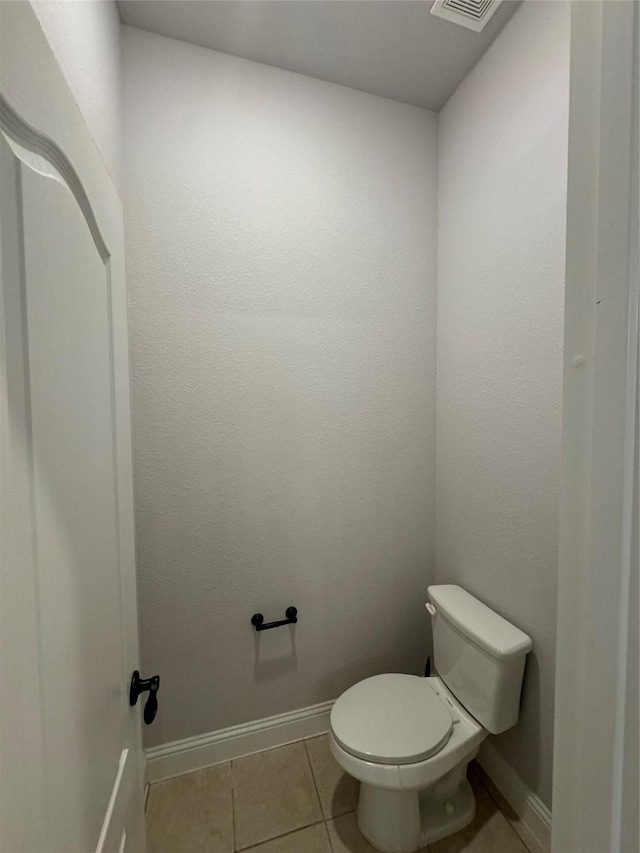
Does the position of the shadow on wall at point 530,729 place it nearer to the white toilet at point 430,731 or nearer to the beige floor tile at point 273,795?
the white toilet at point 430,731

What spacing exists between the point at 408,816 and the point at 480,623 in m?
0.62

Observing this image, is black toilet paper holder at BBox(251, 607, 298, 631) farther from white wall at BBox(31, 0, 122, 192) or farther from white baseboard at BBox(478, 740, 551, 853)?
white wall at BBox(31, 0, 122, 192)

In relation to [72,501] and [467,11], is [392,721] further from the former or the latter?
[467,11]

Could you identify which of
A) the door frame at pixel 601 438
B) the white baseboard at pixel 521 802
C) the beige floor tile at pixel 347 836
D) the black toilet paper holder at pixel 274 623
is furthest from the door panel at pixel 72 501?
the white baseboard at pixel 521 802

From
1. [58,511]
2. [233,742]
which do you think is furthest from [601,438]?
[233,742]

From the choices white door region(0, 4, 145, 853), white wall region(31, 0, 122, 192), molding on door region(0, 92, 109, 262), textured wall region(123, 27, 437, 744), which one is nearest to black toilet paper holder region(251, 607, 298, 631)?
textured wall region(123, 27, 437, 744)

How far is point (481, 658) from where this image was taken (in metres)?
1.12

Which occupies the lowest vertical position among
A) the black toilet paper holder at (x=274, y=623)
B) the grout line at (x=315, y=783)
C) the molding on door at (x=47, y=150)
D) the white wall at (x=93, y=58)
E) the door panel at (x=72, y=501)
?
the grout line at (x=315, y=783)

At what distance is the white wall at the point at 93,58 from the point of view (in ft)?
2.03

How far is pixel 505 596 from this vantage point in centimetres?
120

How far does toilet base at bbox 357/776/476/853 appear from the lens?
1.05 metres

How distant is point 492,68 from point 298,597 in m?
2.13

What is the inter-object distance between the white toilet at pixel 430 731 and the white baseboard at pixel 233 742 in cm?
36

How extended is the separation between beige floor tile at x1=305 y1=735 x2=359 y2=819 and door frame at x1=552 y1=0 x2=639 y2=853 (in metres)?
1.24
